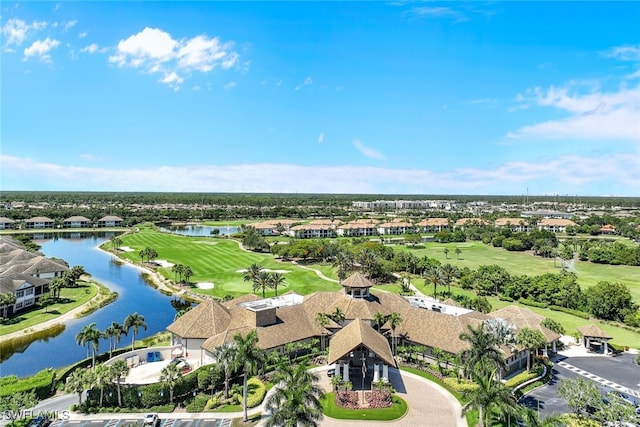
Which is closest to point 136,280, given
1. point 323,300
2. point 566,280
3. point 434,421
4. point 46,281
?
point 46,281

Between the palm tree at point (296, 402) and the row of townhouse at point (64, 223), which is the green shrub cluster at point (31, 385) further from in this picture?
the row of townhouse at point (64, 223)

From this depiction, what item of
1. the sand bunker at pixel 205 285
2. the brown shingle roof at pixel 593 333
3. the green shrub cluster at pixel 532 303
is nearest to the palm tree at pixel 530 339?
the brown shingle roof at pixel 593 333

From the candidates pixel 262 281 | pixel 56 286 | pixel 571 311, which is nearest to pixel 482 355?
pixel 571 311

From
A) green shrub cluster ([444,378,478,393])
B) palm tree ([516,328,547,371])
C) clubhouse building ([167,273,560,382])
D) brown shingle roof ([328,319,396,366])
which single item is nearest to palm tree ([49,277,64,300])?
clubhouse building ([167,273,560,382])

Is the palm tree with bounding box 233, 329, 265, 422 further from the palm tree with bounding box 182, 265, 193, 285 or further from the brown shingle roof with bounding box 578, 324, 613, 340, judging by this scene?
the palm tree with bounding box 182, 265, 193, 285

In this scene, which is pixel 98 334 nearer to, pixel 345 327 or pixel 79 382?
pixel 79 382

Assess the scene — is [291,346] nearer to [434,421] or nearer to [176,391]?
[176,391]
